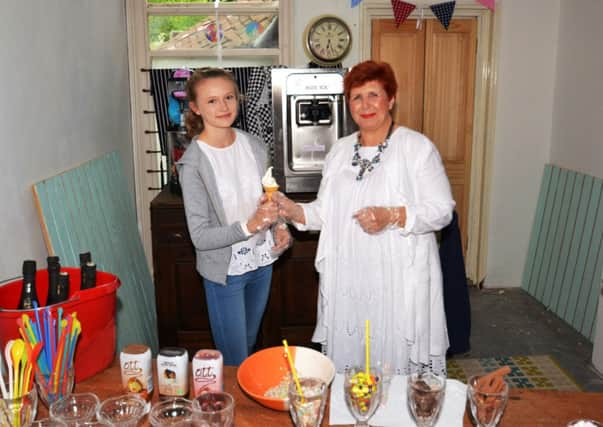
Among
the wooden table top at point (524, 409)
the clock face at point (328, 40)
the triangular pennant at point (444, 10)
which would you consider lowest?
the wooden table top at point (524, 409)

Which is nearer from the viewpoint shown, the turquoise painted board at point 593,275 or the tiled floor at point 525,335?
the tiled floor at point 525,335

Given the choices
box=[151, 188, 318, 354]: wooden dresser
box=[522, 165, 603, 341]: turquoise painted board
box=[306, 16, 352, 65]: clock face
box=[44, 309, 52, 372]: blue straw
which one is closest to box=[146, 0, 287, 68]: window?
box=[306, 16, 352, 65]: clock face

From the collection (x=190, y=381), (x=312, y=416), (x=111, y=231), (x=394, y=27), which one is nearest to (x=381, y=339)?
(x=190, y=381)

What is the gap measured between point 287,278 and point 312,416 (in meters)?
2.07

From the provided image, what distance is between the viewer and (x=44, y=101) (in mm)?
2197

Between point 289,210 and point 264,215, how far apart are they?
22 centimetres

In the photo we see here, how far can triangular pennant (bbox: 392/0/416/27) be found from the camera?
383 centimetres

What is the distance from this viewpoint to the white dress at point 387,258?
200 cm

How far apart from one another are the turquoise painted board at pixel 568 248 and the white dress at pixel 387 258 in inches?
71.7

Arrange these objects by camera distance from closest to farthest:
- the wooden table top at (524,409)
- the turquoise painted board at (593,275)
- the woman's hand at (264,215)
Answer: the wooden table top at (524,409) → the woman's hand at (264,215) → the turquoise painted board at (593,275)

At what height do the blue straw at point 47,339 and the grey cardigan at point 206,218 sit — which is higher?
the grey cardigan at point 206,218

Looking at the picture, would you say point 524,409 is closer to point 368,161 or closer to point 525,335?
point 368,161

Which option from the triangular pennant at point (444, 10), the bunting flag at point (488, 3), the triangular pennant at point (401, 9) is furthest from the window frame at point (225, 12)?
the bunting flag at point (488, 3)

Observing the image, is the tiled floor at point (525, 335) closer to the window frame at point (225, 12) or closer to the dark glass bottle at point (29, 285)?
the window frame at point (225, 12)
